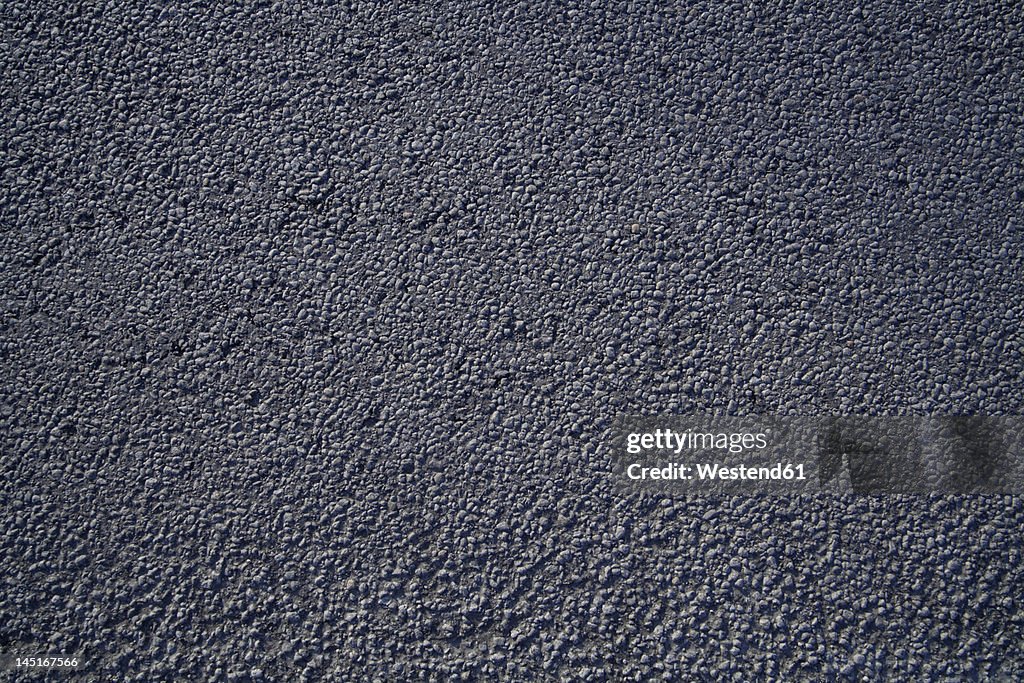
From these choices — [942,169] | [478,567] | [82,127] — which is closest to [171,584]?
[478,567]

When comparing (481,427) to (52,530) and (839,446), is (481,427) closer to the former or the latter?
(839,446)

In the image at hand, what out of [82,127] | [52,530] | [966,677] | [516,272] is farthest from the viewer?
[82,127]

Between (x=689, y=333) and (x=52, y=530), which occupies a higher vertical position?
A: (x=689, y=333)
